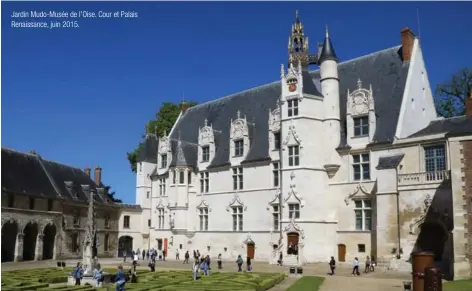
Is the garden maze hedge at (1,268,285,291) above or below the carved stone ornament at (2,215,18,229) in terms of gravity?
below

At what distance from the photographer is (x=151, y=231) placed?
53.8m

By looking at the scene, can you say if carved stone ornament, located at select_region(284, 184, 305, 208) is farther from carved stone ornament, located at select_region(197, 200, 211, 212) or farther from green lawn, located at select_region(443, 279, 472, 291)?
green lawn, located at select_region(443, 279, 472, 291)

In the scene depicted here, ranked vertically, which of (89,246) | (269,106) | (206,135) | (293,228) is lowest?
(89,246)

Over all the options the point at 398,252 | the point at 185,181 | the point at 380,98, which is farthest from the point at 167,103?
the point at 398,252

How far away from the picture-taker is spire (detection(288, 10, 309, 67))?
44438 millimetres

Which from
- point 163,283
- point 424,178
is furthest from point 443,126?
point 163,283

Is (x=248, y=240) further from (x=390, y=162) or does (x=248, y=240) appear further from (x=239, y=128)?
(x=390, y=162)

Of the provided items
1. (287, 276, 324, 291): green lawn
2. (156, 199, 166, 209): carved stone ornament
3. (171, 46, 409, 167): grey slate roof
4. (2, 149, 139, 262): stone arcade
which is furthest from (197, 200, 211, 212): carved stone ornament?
(287, 276, 324, 291): green lawn

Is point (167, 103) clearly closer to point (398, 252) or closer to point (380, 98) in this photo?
point (380, 98)

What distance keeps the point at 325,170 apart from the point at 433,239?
10.1 meters

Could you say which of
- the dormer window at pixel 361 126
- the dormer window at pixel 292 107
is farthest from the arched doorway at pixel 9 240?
the dormer window at pixel 361 126

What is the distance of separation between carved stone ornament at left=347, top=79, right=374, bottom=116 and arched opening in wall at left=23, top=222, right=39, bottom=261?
29.8m

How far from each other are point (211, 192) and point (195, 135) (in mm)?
8388

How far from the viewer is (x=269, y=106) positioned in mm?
48406
